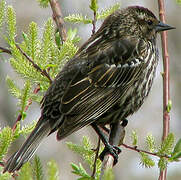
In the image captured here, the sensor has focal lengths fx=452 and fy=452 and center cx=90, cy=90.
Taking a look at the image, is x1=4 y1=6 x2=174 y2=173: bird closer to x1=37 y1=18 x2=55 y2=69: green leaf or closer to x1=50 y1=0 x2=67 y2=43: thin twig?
x1=50 y1=0 x2=67 y2=43: thin twig

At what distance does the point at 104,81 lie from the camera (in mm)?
3877

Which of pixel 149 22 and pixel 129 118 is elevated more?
pixel 129 118

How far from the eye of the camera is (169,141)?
274cm

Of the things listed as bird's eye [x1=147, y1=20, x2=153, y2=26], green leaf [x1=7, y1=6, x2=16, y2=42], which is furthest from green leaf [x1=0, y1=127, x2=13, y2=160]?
bird's eye [x1=147, y1=20, x2=153, y2=26]

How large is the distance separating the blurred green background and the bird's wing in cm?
478

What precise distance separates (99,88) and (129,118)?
5.33m

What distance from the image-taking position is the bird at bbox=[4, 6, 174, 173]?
3592mm

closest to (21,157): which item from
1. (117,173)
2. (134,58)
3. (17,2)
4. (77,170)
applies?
(77,170)

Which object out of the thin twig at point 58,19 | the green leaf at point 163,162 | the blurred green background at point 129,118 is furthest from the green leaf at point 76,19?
the blurred green background at point 129,118

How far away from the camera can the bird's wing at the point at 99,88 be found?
360 cm

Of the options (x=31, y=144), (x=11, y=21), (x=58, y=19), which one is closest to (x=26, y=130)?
(x=31, y=144)

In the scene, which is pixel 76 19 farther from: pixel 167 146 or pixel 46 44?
pixel 167 146

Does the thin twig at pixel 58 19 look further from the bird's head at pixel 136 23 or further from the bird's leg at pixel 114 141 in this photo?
the bird's leg at pixel 114 141

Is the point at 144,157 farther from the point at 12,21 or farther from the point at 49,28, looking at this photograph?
the point at 12,21
